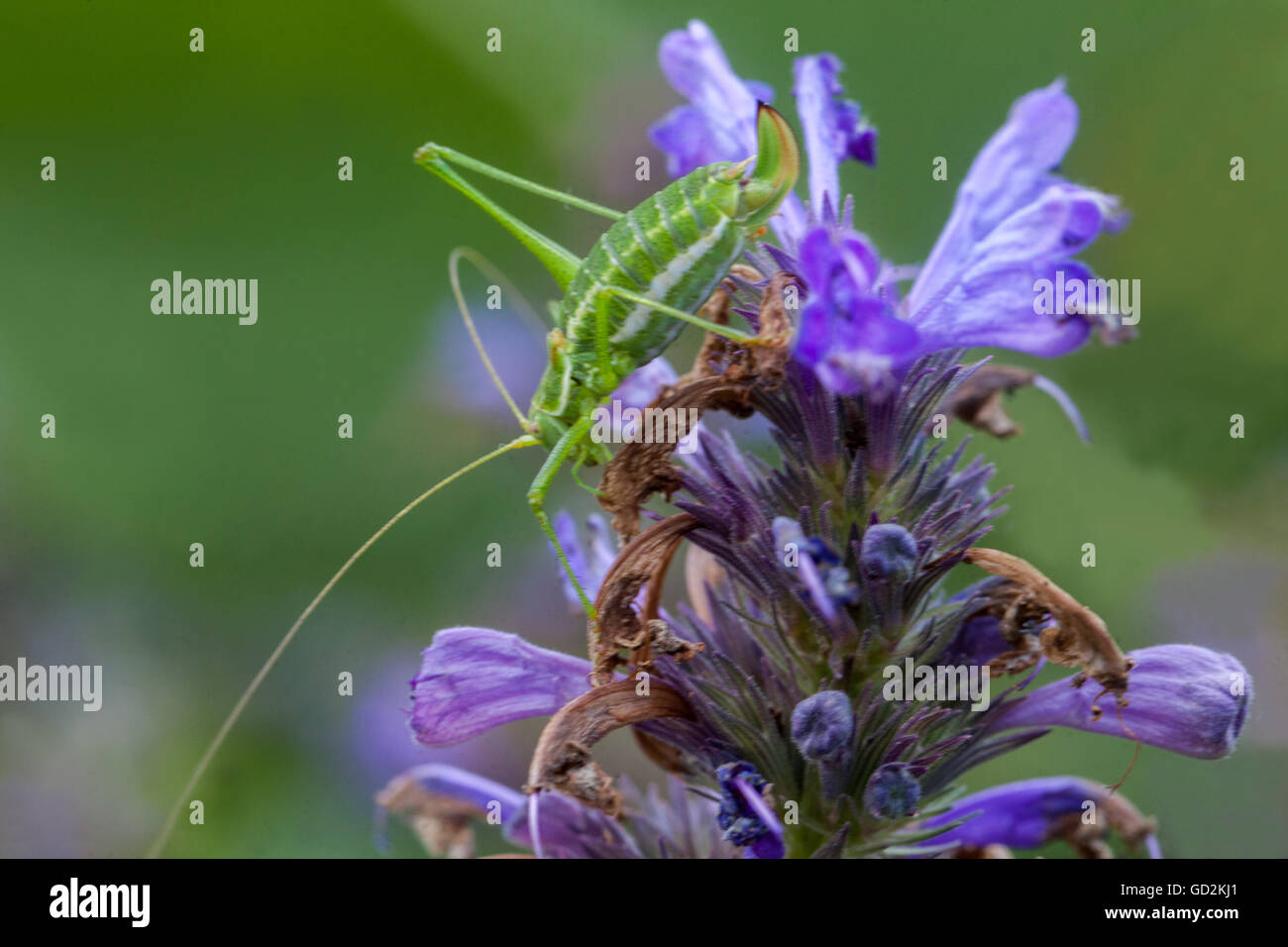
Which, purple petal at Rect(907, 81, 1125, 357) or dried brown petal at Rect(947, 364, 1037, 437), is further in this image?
dried brown petal at Rect(947, 364, 1037, 437)

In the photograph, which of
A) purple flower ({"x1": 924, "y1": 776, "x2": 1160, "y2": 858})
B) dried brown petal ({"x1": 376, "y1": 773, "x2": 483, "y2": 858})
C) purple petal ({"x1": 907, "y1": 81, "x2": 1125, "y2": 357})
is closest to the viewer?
purple petal ({"x1": 907, "y1": 81, "x2": 1125, "y2": 357})

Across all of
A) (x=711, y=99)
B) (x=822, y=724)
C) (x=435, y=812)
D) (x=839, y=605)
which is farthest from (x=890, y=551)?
(x=435, y=812)

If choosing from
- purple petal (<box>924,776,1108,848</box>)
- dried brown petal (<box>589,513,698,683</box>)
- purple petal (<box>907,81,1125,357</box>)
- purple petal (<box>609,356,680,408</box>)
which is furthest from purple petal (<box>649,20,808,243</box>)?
purple petal (<box>924,776,1108,848</box>)

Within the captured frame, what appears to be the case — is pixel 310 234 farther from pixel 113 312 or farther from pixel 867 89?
pixel 867 89

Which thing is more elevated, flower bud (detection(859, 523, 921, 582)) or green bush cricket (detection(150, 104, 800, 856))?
green bush cricket (detection(150, 104, 800, 856))

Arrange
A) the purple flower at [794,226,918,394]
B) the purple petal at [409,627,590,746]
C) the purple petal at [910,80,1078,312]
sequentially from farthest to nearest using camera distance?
the purple petal at [409,627,590,746]
the purple petal at [910,80,1078,312]
the purple flower at [794,226,918,394]
